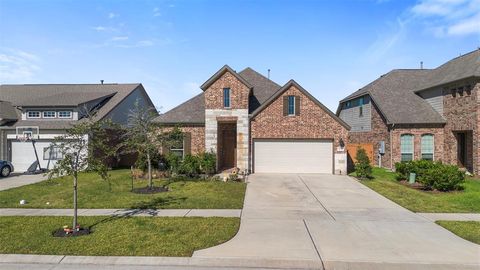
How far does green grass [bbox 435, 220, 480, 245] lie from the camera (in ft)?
27.3

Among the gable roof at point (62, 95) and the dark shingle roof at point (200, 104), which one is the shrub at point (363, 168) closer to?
the dark shingle roof at point (200, 104)

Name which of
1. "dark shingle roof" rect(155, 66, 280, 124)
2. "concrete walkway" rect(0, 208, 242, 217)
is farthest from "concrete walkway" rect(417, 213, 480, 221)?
"dark shingle roof" rect(155, 66, 280, 124)

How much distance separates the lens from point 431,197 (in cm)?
1365

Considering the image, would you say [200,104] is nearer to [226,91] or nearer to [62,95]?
[226,91]

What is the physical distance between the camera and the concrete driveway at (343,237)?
269 inches

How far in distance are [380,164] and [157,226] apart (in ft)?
66.4

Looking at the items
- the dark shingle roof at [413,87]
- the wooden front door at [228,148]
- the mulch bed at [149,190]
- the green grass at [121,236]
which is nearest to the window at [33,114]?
the wooden front door at [228,148]

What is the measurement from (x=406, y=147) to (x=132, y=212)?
1913 cm

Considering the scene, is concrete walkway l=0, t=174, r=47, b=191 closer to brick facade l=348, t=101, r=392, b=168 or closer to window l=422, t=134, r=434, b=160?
brick facade l=348, t=101, r=392, b=168

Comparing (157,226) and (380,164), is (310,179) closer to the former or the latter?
(380,164)

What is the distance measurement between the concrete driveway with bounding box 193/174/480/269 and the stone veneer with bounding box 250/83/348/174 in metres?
7.91

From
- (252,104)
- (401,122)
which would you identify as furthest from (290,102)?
(401,122)

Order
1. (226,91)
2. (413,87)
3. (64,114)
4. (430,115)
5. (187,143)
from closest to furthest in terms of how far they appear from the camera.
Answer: (226,91)
(187,143)
(430,115)
(64,114)
(413,87)

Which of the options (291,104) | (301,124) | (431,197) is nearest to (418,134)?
(301,124)
